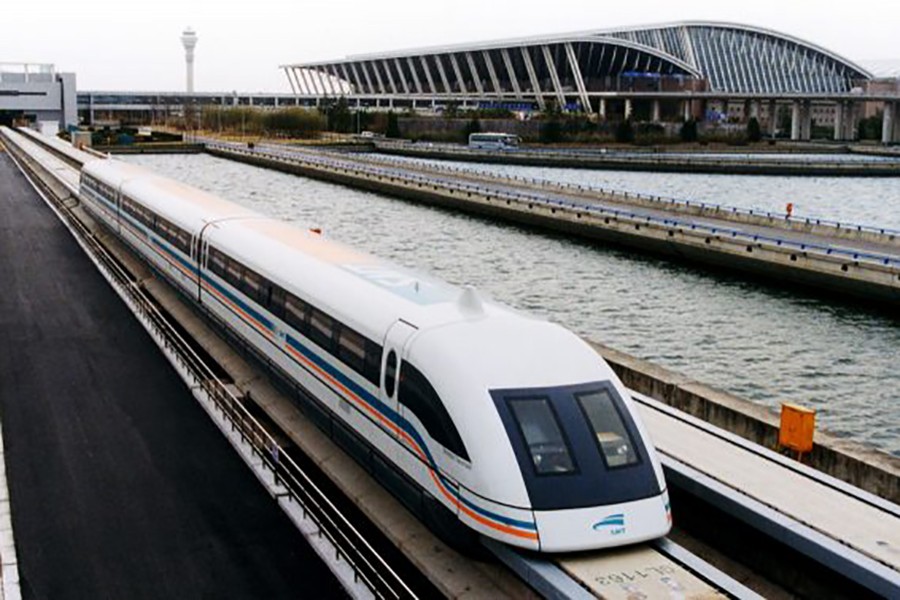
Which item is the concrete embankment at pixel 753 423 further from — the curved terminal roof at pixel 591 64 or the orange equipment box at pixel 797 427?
the curved terminal roof at pixel 591 64

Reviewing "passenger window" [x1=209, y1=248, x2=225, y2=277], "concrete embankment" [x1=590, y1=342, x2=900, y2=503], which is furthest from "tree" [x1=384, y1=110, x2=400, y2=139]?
"concrete embankment" [x1=590, y1=342, x2=900, y2=503]

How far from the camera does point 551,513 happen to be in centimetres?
1152

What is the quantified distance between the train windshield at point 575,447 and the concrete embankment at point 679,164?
10868 cm

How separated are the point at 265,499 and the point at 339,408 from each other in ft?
5.79

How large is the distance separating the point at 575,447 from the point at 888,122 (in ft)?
566

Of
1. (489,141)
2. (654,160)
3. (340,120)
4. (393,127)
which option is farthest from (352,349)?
(340,120)

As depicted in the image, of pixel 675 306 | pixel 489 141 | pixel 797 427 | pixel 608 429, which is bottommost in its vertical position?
pixel 675 306

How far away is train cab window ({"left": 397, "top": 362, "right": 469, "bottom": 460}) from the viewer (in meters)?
12.2

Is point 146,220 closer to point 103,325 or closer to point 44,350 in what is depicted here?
point 103,325

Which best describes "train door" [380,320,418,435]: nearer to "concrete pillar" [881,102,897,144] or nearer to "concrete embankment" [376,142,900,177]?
"concrete embankment" [376,142,900,177]

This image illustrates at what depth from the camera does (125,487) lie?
1578 centimetres

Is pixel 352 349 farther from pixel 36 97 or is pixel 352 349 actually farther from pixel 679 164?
pixel 36 97

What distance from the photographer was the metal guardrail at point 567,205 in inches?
1745

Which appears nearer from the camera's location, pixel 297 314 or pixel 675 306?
pixel 297 314
